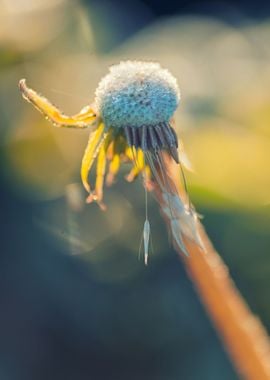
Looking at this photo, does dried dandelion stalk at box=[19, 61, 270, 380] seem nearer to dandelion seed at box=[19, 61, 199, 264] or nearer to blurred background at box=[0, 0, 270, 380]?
dandelion seed at box=[19, 61, 199, 264]

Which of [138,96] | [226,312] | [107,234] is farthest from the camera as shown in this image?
[107,234]

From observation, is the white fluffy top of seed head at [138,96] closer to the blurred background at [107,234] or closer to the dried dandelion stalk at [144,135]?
the dried dandelion stalk at [144,135]

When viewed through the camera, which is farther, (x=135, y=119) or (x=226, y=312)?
(x=226, y=312)

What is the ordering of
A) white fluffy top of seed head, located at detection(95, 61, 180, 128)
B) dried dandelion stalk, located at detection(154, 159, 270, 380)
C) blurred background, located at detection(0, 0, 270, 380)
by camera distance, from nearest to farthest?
white fluffy top of seed head, located at detection(95, 61, 180, 128) < dried dandelion stalk, located at detection(154, 159, 270, 380) < blurred background, located at detection(0, 0, 270, 380)

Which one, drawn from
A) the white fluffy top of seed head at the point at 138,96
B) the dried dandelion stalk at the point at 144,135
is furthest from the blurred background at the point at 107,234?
the white fluffy top of seed head at the point at 138,96

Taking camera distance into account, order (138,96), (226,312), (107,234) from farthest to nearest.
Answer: (107,234) < (226,312) < (138,96)

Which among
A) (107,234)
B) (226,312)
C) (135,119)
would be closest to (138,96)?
(135,119)

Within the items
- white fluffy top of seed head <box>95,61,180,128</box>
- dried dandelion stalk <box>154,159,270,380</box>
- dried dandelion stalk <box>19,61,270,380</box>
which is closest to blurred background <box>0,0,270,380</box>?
dried dandelion stalk <box>154,159,270,380</box>

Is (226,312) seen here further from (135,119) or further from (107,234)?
(107,234)

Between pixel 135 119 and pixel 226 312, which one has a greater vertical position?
pixel 135 119
